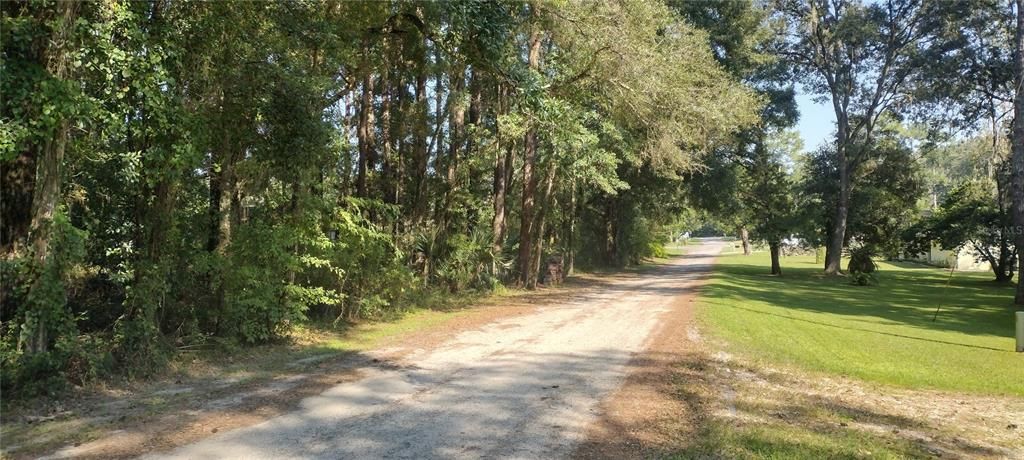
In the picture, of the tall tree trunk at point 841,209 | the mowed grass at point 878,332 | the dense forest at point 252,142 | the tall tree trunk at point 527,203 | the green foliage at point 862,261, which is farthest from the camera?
the tall tree trunk at point 841,209

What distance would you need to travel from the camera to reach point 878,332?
1470cm

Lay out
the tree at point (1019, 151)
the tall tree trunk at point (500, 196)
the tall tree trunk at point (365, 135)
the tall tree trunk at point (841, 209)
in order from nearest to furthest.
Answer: the tall tree trunk at point (365, 135) < the tall tree trunk at point (500, 196) < the tree at point (1019, 151) < the tall tree trunk at point (841, 209)

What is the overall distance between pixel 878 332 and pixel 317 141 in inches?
510

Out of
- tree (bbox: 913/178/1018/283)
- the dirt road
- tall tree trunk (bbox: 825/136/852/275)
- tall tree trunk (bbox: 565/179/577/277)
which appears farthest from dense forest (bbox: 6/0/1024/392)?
tall tree trunk (bbox: 825/136/852/275)

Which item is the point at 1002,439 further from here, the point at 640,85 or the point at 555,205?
the point at 555,205

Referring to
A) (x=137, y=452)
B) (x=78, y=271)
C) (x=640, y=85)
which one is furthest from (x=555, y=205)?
(x=137, y=452)

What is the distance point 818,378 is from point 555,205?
21051 millimetres

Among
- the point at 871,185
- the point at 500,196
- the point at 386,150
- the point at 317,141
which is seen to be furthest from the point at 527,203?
the point at 871,185

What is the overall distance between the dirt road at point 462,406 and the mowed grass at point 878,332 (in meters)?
2.96

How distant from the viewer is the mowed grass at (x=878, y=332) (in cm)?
986

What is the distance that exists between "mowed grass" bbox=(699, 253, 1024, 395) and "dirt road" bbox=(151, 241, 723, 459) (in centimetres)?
296

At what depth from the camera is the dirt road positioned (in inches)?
204

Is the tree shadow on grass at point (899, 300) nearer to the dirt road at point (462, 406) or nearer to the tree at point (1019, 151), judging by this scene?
the tree at point (1019, 151)

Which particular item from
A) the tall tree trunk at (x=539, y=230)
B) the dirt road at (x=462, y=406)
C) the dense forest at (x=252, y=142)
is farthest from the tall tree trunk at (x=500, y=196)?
the dirt road at (x=462, y=406)
